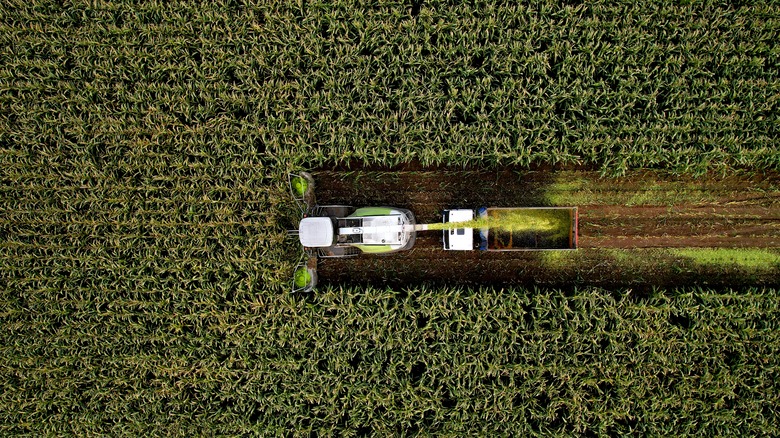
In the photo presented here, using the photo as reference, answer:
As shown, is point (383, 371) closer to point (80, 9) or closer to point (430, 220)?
point (430, 220)

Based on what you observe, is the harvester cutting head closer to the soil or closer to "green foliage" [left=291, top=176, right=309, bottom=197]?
"green foliage" [left=291, top=176, right=309, bottom=197]

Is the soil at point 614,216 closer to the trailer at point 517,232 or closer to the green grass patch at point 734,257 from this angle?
the green grass patch at point 734,257

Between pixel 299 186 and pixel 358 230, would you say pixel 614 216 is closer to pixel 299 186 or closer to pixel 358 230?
pixel 358 230

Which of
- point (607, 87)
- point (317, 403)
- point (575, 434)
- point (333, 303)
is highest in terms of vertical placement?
point (607, 87)

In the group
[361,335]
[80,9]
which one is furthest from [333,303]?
[80,9]

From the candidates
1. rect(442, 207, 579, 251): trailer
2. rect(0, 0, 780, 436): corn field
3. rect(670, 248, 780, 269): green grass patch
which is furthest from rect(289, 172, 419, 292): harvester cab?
rect(670, 248, 780, 269): green grass patch

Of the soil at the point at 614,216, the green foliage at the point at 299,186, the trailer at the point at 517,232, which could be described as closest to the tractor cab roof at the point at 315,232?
the green foliage at the point at 299,186
